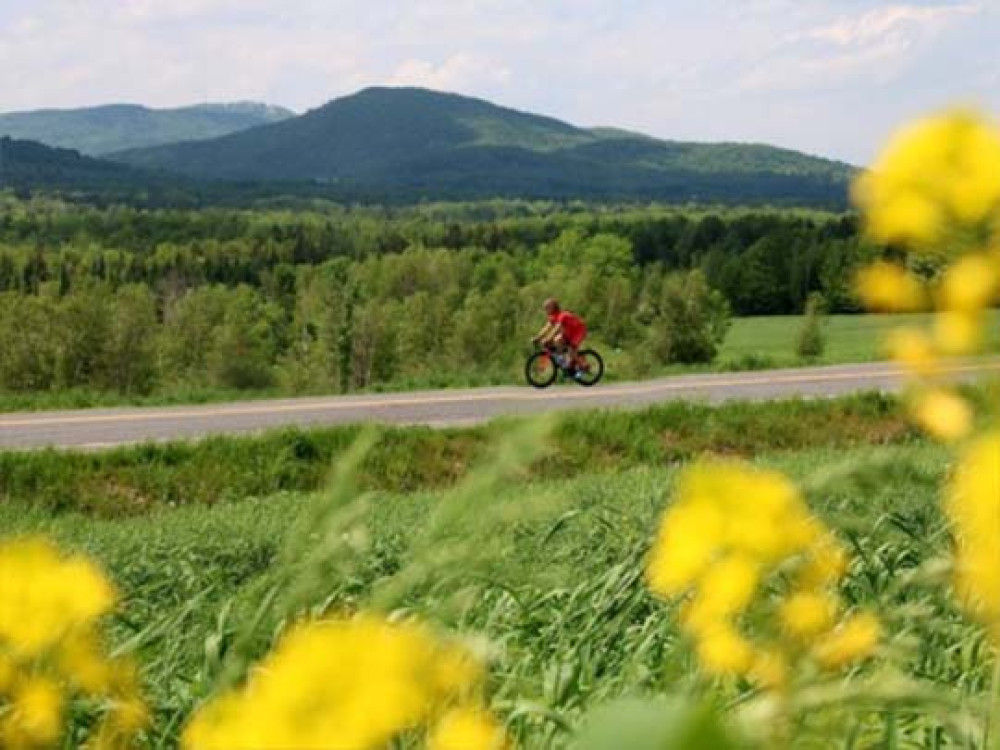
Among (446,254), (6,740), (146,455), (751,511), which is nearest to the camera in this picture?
(751,511)

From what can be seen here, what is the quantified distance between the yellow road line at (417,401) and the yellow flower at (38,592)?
680 inches

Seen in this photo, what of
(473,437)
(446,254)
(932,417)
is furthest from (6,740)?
(446,254)

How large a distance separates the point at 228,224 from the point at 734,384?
10929cm

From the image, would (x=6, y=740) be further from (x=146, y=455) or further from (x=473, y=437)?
(x=473, y=437)

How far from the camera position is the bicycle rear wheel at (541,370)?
21.2 meters

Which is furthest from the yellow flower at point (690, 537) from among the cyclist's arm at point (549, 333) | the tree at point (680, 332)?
the tree at point (680, 332)

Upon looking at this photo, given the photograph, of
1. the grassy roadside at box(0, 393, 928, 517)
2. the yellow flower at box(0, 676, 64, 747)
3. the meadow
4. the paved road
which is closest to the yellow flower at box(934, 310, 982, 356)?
the meadow

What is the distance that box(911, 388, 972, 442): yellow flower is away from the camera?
3.08 ft

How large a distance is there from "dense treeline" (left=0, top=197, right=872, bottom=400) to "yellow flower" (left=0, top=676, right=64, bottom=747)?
70 cm

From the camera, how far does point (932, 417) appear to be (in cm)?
95

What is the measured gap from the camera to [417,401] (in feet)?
64.0

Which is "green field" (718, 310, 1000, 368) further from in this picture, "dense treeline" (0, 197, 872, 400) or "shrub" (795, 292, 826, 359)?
"dense treeline" (0, 197, 872, 400)

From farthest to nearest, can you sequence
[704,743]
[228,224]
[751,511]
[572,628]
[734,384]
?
[228,224] < [734,384] < [572,628] < [751,511] < [704,743]

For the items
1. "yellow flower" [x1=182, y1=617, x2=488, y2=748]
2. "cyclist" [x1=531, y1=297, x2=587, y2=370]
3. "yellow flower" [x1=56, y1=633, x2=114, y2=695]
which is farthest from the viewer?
"cyclist" [x1=531, y1=297, x2=587, y2=370]
